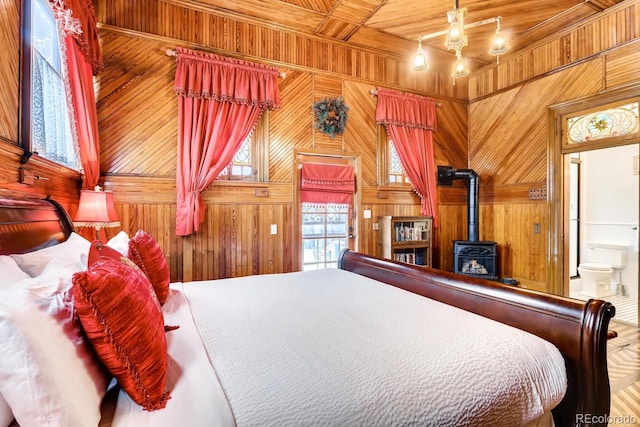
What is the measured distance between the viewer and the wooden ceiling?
3.43m

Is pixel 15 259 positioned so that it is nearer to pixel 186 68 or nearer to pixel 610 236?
pixel 186 68

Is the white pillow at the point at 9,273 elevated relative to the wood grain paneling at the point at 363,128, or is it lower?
lower

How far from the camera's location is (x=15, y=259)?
1251 millimetres

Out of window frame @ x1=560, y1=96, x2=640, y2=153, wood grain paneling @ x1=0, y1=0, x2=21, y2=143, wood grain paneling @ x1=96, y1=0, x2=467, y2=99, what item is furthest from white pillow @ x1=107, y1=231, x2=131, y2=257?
window frame @ x1=560, y1=96, x2=640, y2=153

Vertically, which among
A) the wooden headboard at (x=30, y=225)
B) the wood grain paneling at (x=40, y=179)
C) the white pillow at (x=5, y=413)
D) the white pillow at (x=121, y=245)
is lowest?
the white pillow at (x=5, y=413)

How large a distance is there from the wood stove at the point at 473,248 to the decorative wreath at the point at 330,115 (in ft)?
6.15

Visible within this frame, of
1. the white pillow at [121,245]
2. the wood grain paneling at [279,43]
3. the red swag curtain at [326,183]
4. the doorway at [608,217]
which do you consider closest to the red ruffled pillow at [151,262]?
the white pillow at [121,245]

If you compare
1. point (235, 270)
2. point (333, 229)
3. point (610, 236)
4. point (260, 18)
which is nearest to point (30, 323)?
point (235, 270)

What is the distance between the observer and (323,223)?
4211mm

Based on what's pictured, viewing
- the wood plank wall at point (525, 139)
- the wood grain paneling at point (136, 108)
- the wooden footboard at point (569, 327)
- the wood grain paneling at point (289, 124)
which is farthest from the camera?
the wood grain paneling at point (289, 124)

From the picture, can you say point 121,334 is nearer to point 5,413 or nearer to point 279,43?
point 5,413

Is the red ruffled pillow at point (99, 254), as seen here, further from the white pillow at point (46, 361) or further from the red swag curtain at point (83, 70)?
the red swag curtain at point (83, 70)

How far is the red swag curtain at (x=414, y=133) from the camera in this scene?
14.4 ft

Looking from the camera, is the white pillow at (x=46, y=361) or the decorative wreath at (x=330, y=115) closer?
the white pillow at (x=46, y=361)
